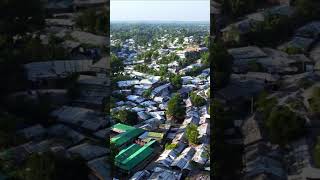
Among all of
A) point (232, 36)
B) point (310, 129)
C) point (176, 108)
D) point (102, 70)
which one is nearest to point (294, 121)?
point (310, 129)

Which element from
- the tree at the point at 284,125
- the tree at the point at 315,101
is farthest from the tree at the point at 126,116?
the tree at the point at 315,101

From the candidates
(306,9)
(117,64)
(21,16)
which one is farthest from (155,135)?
(306,9)

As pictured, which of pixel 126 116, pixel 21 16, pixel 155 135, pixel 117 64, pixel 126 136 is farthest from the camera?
pixel 117 64

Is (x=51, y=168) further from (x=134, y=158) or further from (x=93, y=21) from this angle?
(x=134, y=158)

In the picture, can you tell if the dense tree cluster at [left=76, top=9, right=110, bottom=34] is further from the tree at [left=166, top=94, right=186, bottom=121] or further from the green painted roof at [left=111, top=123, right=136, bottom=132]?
the tree at [left=166, top=94, right=186, bottom=121]

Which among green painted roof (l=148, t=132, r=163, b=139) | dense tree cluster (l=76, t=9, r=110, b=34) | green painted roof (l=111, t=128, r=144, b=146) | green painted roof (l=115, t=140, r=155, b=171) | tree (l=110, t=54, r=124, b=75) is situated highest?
dense tree cluster (l=76, t=9, r=110, b=34)

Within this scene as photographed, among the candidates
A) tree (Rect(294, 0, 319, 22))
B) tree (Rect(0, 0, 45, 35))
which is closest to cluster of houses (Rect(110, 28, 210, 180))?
tree (Rect(294, 0, 319, 22))

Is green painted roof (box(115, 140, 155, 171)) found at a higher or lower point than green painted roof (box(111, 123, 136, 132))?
lower
